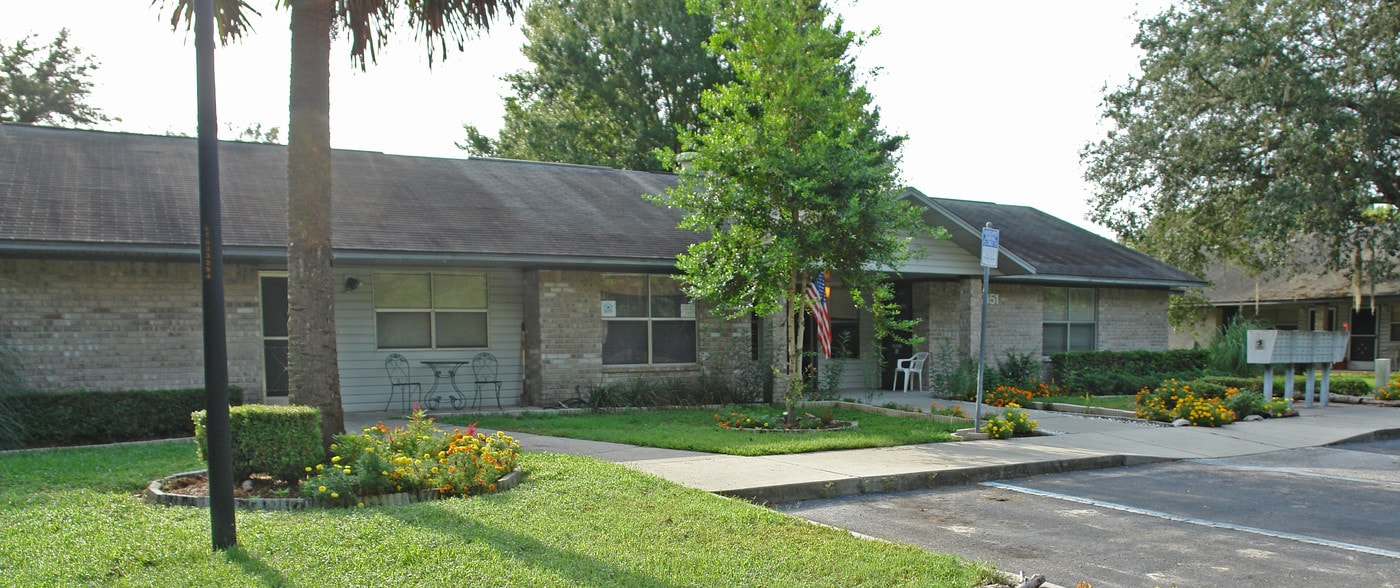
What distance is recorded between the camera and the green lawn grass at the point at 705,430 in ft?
36.1

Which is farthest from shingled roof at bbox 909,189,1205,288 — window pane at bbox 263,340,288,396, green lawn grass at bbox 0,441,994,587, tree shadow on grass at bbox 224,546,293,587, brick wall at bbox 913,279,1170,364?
tree shadow on grass at bbox 224,546,293,587

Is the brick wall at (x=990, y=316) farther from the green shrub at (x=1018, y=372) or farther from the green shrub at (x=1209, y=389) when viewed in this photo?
the green shrub at (x=1209, y=389)

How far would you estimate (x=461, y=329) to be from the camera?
52.4 feet

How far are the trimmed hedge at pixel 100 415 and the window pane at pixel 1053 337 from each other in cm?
1594

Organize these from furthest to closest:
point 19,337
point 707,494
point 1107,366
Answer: point 1107,366
point 19,337
point 707,494

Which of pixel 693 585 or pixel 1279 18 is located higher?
pixel 1279 18

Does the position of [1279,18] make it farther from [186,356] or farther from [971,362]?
[186,356]

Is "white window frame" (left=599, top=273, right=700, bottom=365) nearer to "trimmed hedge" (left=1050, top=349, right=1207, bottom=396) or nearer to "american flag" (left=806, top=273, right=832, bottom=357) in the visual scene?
"american flag" (left=806, top=273, right=832, bottom=357)

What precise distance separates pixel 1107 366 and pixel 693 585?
706 inches

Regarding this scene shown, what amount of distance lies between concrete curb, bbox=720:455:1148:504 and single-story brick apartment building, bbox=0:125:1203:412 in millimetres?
4367

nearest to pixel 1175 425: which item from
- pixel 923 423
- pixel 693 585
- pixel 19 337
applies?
pixel 923 423

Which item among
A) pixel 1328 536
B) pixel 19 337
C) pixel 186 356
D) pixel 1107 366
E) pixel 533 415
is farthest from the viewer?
pixel 1107 366

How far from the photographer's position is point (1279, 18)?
71.1 ft

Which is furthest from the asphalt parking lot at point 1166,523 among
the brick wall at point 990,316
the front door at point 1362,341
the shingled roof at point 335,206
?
the front door at point 1362,341
